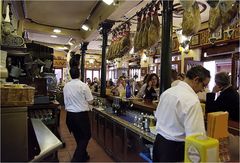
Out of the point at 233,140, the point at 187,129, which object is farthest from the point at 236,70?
the point at 187,129

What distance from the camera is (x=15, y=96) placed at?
201cm

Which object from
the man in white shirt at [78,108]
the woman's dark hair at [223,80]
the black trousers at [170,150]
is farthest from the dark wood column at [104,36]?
the black trousers at [170,150]

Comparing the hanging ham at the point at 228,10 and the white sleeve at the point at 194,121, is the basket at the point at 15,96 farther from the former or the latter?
the hanging ham at the point at 228,10

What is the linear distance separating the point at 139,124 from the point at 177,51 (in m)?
5.07

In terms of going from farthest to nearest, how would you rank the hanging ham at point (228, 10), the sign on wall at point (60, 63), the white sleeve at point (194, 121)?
the sign on wall at point (60, 63) < the hanging ham at point (228, 10) < the white sleeve at point (194, 121)

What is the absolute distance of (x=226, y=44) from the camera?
5.83 metres

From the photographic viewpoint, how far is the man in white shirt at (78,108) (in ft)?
12.3

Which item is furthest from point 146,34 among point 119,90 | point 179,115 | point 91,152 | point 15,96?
point 91,152

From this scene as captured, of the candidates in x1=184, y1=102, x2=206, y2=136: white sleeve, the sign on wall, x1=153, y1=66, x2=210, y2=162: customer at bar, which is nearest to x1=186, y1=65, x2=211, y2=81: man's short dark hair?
x1=153, y1=66, x2=210, y2=162: customer at bar

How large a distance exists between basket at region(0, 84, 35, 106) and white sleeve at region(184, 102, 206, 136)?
131 centimetres

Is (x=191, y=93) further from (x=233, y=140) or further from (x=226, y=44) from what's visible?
(x=226, y=44)

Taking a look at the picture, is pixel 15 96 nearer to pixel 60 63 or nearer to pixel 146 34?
pixel 146 34

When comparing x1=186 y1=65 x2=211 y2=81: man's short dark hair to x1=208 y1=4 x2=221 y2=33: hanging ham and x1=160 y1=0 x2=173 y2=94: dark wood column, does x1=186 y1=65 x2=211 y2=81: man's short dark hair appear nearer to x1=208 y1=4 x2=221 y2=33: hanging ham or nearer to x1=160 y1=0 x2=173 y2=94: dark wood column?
x1=208 y1=4 x2=221 y2=33: hanging ham

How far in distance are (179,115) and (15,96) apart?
133cm
